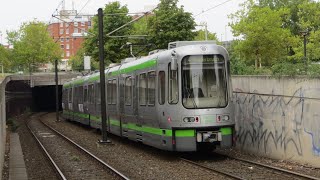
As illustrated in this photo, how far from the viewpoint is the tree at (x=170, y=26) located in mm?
43719

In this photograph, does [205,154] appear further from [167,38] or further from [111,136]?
[167,38]

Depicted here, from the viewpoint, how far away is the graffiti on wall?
1213 cm

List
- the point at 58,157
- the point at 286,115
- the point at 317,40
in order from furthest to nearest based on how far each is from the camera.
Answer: the point at 317,40 < the point at 58,157 < the point at 286,115

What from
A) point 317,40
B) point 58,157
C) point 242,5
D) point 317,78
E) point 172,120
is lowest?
point 58,157

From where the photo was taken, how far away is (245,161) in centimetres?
1353

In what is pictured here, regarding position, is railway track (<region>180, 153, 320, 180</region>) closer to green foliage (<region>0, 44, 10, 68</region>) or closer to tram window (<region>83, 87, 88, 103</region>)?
tram window (<region>83, 87, 88, 103</region>)

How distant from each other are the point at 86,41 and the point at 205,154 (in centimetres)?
4207

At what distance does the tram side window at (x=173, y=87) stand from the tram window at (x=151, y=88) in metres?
0.98

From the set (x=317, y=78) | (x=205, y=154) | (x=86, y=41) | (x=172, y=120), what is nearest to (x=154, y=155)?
(x=205, y=154)

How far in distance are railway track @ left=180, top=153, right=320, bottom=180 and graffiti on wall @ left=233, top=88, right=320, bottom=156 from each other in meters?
1.02

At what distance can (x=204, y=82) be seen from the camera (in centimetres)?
1391

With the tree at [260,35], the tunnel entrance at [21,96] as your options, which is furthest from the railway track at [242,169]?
the tunnel entrance at [21,96]

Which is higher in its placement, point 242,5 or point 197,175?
point 242,5

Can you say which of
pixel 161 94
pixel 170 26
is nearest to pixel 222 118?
pixel 161 94
